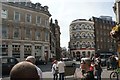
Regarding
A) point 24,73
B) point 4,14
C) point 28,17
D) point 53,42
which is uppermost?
point 28,17

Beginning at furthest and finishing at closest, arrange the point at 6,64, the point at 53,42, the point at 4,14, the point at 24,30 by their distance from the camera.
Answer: the point at 53,42 < the point at 24,30 < the point at 4,14 < the point at 6,64

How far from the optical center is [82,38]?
285 ft

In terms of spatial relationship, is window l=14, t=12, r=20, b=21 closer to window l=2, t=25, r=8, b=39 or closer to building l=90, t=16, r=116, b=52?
window l=2, t=25, r=8, b=39

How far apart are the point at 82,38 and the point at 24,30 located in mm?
44984

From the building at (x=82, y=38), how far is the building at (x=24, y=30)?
37395mm

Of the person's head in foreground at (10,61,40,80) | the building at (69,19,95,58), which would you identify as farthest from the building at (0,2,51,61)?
the person's head in foreground at (10,61,40,80)

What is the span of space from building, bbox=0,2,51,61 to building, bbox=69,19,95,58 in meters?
37.4

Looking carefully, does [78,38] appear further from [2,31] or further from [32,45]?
[2,31]

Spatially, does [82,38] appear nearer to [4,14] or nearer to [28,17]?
[28,17]

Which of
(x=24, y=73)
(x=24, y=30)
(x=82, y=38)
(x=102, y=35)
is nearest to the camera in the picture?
(x=24, y=73)

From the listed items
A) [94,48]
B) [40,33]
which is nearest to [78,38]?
[94,48]

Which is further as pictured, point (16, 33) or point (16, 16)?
point (16, 16)

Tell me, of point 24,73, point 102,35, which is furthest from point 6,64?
point 102,35

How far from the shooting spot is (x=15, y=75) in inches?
77.7
